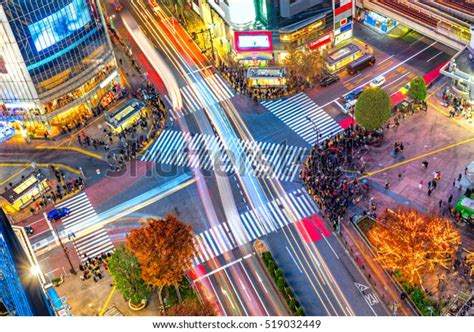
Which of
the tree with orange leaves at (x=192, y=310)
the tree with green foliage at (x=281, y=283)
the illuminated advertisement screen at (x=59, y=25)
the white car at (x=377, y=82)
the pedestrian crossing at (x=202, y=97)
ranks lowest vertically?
the tree with green foliage at (x=281, y=283)

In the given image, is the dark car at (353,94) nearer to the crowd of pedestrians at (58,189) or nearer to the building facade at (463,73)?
the building facade at (463,73)

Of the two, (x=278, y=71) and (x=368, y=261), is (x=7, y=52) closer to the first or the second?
(x=278, y=71)

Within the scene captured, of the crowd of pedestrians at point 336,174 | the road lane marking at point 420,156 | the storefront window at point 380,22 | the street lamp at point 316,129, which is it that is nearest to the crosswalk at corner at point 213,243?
the crowd of pedestrians at point 336,174

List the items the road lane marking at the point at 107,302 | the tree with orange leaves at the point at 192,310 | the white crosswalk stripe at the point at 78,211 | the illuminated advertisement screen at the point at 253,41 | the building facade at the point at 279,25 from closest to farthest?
1. the tree with orange leaves at the point at 192,310
2. the road lane marking at the point at 107,302
3. the white crosswalk stripe at the point at 78,211
4. the building facade at the point at 279,25
5. the illuminated advertisement screen at the point at 253,41

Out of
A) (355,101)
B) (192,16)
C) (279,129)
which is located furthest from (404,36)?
(192,16)

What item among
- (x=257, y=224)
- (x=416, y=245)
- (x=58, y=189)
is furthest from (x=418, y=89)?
(x=58, y=189)

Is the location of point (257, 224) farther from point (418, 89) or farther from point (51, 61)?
point (51, 61)
